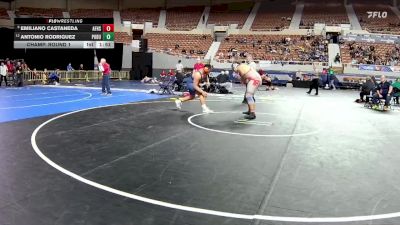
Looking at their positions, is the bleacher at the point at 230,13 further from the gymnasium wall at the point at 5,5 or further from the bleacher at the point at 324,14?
the gymnasium wall at the point at 5,5

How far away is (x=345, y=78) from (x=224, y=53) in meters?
11.1

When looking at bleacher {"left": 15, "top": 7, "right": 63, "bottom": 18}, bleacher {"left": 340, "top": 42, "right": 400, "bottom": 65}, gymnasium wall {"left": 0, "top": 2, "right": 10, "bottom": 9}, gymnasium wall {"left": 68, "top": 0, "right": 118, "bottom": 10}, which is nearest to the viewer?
bleacher {"left": 340, "top": 42, "right": 400, "bottom": 65}

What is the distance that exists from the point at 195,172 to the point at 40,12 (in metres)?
41.8

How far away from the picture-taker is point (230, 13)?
4344cm

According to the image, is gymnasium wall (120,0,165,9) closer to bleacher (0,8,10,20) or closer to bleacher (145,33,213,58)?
bleacher (145,33,213,58)

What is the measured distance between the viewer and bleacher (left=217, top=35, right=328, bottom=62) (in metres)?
33.5

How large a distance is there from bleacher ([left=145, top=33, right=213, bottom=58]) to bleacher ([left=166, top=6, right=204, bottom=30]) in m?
2.52

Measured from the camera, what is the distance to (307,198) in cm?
433

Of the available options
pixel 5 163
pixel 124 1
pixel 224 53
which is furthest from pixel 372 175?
pixel 124 1

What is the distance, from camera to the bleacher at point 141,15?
43031mm

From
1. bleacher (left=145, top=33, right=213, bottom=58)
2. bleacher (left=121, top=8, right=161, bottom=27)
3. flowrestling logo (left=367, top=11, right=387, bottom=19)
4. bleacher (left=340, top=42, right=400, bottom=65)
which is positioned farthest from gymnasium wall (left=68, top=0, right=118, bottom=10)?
flowrestling logo (left=367, top=11, right=387, bottom=19)

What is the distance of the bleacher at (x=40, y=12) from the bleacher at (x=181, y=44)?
1015 centimetres
